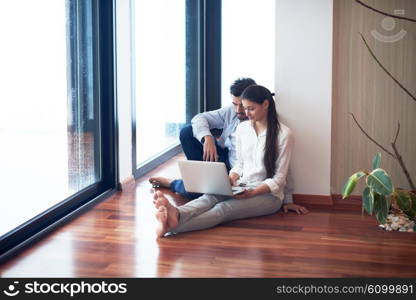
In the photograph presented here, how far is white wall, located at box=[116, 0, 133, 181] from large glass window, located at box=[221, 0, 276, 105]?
5.38ft

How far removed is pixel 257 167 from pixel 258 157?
0.20 ft

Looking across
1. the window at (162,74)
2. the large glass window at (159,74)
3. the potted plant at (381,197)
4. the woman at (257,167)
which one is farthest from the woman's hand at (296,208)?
the large glass window at (159,74)

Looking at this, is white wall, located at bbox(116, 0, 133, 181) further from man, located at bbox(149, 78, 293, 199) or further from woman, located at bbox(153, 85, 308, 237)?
woman, located at bbox(153, 85, 308, 237)

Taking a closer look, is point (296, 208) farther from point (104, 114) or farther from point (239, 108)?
point (104, 114)

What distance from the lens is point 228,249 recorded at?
3471 millimetres

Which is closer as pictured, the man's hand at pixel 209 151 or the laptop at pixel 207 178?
the laptop at pixel 207 178

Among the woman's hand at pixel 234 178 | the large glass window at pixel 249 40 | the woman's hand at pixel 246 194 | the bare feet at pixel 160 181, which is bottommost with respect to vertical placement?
the bare feet at pixel 160 181

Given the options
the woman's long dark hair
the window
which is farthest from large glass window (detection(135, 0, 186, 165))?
the woman's long dark hair

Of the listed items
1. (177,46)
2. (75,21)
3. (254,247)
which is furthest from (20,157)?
(177,46)

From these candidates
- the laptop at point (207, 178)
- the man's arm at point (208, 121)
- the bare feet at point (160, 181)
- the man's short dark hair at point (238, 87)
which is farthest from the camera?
the bare feet at point (160, 181)

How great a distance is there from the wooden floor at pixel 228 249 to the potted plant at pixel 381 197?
109mm

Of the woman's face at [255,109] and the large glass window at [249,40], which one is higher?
the large glass window at [249,40]

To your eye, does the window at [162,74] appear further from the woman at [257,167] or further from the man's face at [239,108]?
the woman at [257,167]

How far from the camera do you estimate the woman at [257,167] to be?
3.93m
